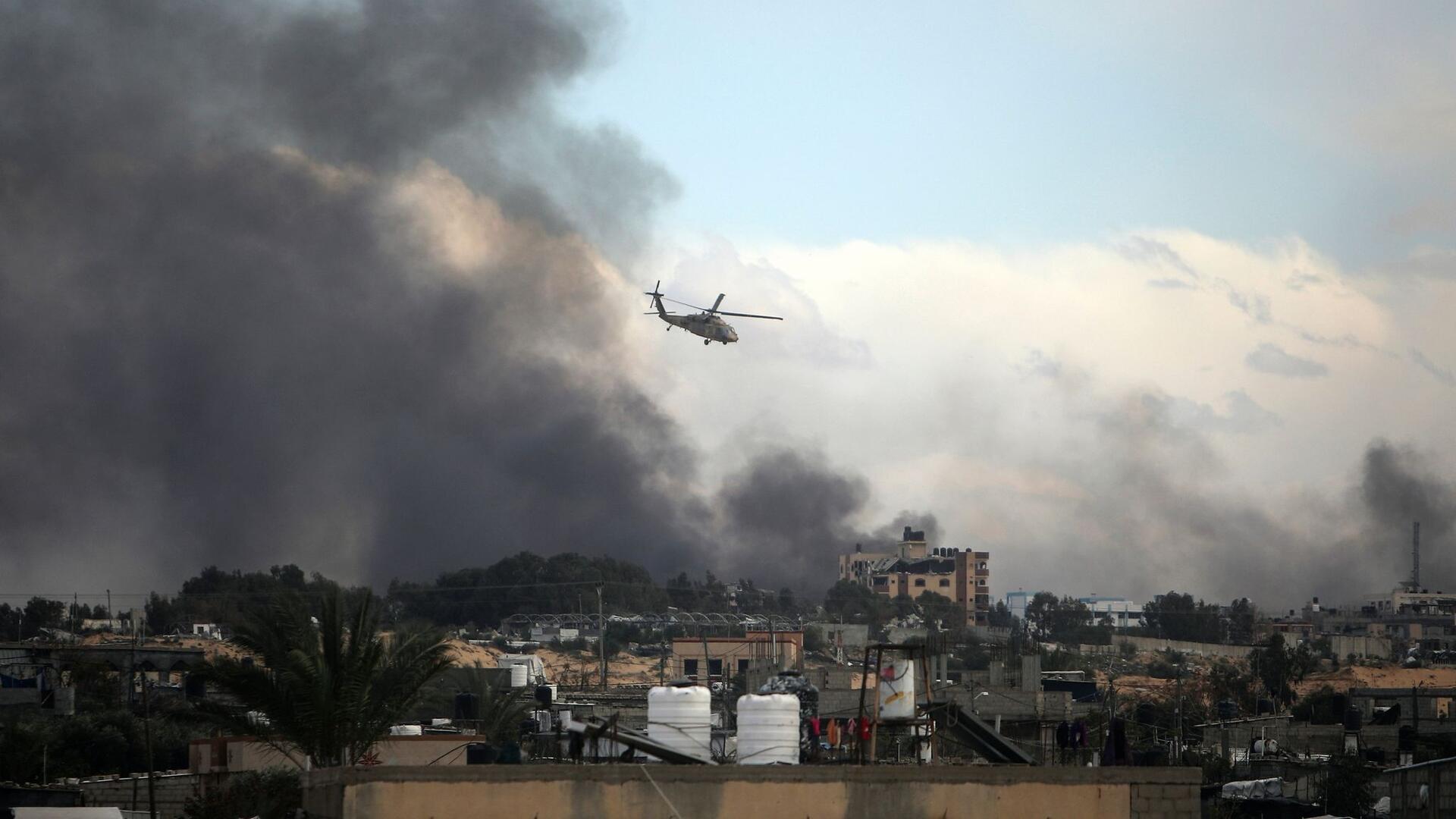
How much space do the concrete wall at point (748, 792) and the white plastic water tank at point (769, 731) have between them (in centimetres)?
97

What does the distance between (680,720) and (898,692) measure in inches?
117

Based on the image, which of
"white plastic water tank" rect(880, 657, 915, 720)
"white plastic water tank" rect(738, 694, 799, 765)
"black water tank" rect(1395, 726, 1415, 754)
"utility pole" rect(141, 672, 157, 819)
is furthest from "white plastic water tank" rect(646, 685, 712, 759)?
"black water tank" rect(1395, 726, 1415, 754)

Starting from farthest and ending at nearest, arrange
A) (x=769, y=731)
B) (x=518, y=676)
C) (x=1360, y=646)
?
1. (x=1360, y=646)
2. (x=518, y=676)
3. (x=769, y=731)

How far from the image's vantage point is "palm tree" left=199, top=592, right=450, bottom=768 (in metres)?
28.5

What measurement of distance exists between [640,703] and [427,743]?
26.2 m

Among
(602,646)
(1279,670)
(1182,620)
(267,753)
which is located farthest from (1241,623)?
(267,753)

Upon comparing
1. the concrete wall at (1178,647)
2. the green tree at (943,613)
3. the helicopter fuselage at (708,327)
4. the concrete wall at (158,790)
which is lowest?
the concrete wall at (158,790)

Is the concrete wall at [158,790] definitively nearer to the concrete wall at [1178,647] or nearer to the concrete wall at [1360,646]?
the concrete wall at [1178,647]

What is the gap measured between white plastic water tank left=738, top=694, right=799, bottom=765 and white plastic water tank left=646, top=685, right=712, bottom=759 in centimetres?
43

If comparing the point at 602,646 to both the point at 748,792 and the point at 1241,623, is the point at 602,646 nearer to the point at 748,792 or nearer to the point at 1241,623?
the point at 748,792

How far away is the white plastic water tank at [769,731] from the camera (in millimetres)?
19797

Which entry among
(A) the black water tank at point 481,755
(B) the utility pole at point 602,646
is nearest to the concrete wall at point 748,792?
(A) the black water tank at point 481,755

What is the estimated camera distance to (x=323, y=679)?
28531 millimetres

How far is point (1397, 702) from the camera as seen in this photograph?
7662 centimetres
